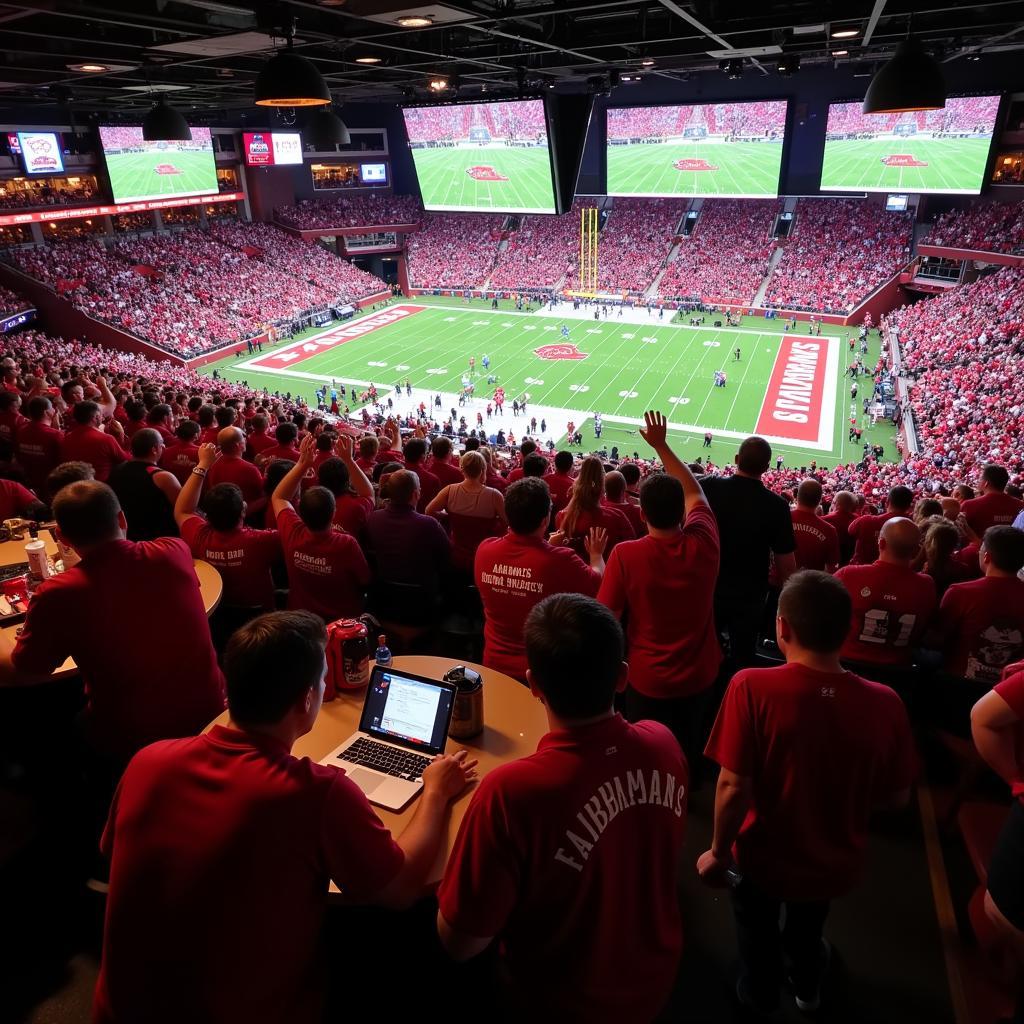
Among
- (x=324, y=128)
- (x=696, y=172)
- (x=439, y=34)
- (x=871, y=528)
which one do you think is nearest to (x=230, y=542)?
(x=871, y=528)

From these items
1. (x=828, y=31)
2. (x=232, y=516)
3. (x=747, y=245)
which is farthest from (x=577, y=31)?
(x=747, y=245)

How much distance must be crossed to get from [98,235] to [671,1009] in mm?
46277

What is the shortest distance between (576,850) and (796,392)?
98.1 ft

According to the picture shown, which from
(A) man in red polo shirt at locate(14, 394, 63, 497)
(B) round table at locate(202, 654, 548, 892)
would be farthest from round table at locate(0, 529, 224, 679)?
(A) man in red polo shirt at locate(14, 394, 63, 497)

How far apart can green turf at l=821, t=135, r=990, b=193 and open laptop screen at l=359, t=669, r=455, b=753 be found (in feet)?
128

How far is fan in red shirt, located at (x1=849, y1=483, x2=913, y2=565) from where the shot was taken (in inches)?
253

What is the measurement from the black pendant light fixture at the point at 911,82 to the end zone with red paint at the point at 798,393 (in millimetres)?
19086

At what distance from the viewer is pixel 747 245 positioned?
4478cm

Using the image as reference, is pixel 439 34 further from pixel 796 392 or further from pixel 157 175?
pixel 157 175

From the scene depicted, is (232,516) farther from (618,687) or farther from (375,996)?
(618,687)

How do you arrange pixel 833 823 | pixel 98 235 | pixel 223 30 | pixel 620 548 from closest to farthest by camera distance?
pixel 833 823 → pixel 620 548 → pixel 223 30 → pixel 98 235

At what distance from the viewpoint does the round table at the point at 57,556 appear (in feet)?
13.7

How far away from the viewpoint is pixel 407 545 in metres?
5.39

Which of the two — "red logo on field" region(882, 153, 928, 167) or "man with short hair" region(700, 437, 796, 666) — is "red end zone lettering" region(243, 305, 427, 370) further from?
"man with short hair" region(700, 437, 796, 666)
